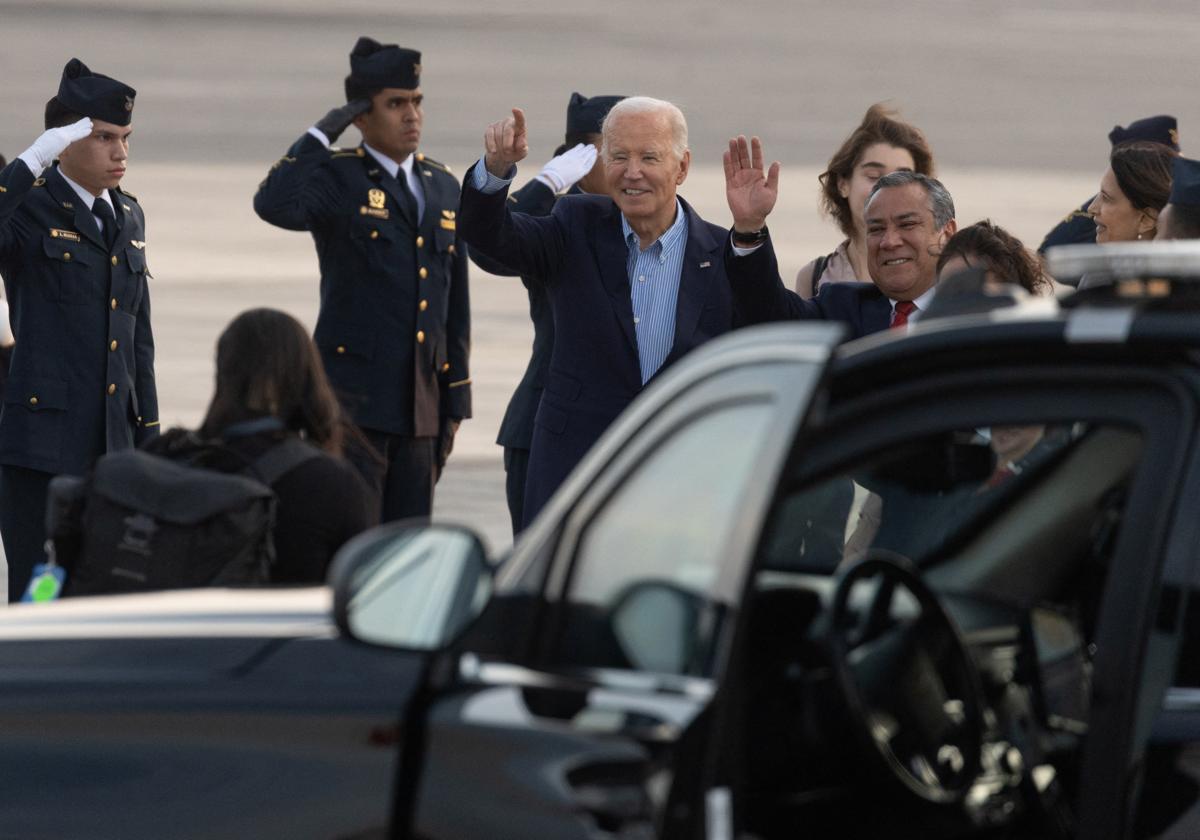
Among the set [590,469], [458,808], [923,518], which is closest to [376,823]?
[458,808]

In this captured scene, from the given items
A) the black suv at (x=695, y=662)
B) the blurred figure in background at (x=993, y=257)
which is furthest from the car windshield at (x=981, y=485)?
the blurred figure in background at (x=993, y=257)

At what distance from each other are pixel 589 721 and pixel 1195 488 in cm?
69

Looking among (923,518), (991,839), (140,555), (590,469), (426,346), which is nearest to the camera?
(590,469)

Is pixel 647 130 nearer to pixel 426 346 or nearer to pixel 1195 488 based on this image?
pixel 426 346

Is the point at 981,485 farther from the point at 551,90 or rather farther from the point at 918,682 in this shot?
the point at 551,90

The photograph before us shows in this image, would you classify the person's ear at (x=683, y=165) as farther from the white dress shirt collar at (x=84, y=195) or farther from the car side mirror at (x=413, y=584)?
the car side mirror at (x=413, y=584)

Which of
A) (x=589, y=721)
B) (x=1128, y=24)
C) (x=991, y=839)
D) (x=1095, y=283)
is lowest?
(x=991, y=839)

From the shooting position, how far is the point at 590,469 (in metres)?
2.64

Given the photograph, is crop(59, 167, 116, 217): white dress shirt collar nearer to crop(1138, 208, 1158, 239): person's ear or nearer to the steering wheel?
crop(1138, 208, 1158, 239): person's ear

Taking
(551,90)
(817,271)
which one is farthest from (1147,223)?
(551,90)

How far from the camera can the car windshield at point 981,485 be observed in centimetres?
312

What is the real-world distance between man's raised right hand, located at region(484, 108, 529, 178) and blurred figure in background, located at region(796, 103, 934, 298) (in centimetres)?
122

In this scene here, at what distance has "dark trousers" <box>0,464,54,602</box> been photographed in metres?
6.73

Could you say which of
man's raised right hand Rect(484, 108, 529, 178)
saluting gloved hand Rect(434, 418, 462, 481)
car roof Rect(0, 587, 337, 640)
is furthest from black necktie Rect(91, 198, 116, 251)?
car roof Rect(0, 587, 337, 640)
